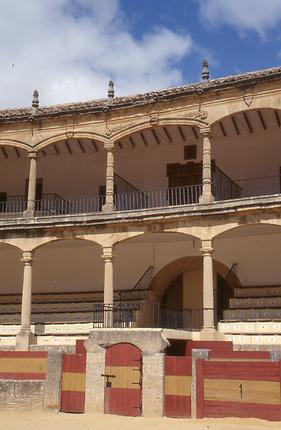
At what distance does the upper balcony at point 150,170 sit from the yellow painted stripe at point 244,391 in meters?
6.96

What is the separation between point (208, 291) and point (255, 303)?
197cm

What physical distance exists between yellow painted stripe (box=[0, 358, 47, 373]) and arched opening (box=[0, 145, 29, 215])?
9.68 metres

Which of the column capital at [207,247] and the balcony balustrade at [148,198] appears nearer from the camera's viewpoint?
the column capital at [207,247]

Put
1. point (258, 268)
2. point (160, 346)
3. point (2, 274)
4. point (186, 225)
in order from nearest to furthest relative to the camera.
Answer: point (160, 346) → point (186, 225) → point (258, 268) → point (2, 274)

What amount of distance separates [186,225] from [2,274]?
8.50 meters

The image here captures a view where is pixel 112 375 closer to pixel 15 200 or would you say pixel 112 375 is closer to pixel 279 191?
pixel 279 191

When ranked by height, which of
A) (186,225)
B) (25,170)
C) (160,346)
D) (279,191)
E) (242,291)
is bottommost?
(160,346)

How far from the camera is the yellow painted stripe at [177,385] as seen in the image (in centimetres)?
1316

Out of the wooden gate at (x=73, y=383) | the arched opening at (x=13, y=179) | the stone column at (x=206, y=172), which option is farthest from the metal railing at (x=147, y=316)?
the arched opening at (x=13, y=179)

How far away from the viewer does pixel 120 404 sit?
44.8 feet

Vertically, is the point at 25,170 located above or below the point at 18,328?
above

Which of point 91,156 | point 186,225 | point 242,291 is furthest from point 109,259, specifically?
point 91,156

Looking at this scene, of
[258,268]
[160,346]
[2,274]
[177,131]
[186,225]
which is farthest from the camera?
[2,274]

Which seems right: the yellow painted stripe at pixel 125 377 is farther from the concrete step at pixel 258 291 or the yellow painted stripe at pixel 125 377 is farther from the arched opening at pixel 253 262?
the concrete step at pixel 258 291
